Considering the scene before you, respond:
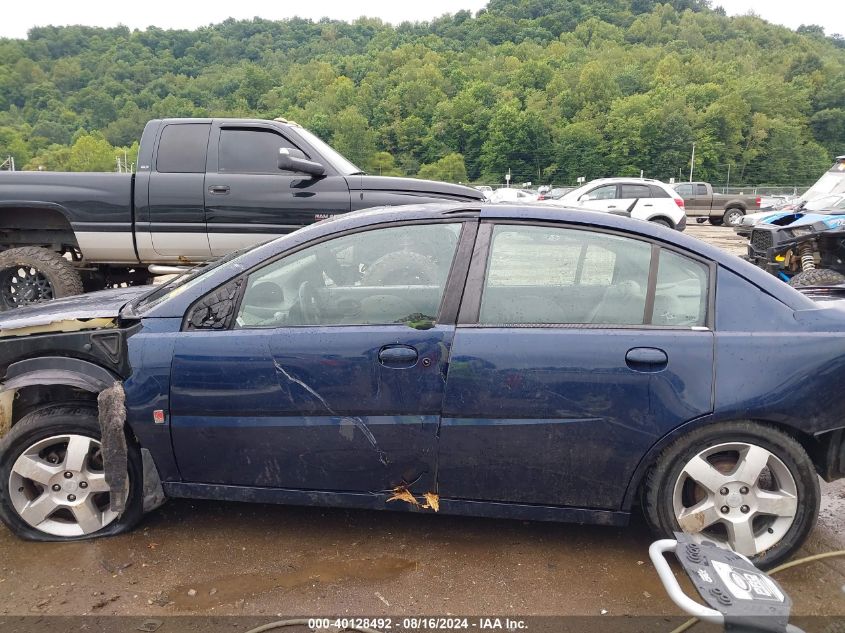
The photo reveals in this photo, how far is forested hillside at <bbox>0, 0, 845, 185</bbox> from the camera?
85.5 metres

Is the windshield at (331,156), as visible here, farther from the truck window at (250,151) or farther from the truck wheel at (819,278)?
the truck wheel at (819,278)

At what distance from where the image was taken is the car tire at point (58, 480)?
10.1ft

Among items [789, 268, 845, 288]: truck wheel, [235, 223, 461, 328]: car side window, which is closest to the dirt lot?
[235, 223, 461, 328]: car side window

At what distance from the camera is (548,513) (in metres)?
2.92

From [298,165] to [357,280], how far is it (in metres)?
3.90

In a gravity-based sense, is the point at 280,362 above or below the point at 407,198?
below

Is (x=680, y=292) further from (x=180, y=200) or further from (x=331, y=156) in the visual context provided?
(x=180, y=200)

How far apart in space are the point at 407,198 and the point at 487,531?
4246 mm

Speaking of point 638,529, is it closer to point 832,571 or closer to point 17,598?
point 832,571

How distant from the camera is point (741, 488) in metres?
2.84

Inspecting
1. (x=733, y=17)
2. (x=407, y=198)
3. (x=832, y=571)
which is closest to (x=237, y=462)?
(x=832, y=571)

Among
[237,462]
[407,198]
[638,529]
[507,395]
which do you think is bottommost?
[638,529]

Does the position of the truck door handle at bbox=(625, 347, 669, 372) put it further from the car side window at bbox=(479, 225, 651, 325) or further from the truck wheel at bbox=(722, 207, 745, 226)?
the truck wheel at bbox=(722, 207, 745, 226)

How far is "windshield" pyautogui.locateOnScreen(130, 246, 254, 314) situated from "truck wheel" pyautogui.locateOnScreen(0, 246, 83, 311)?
3748 millimetres
